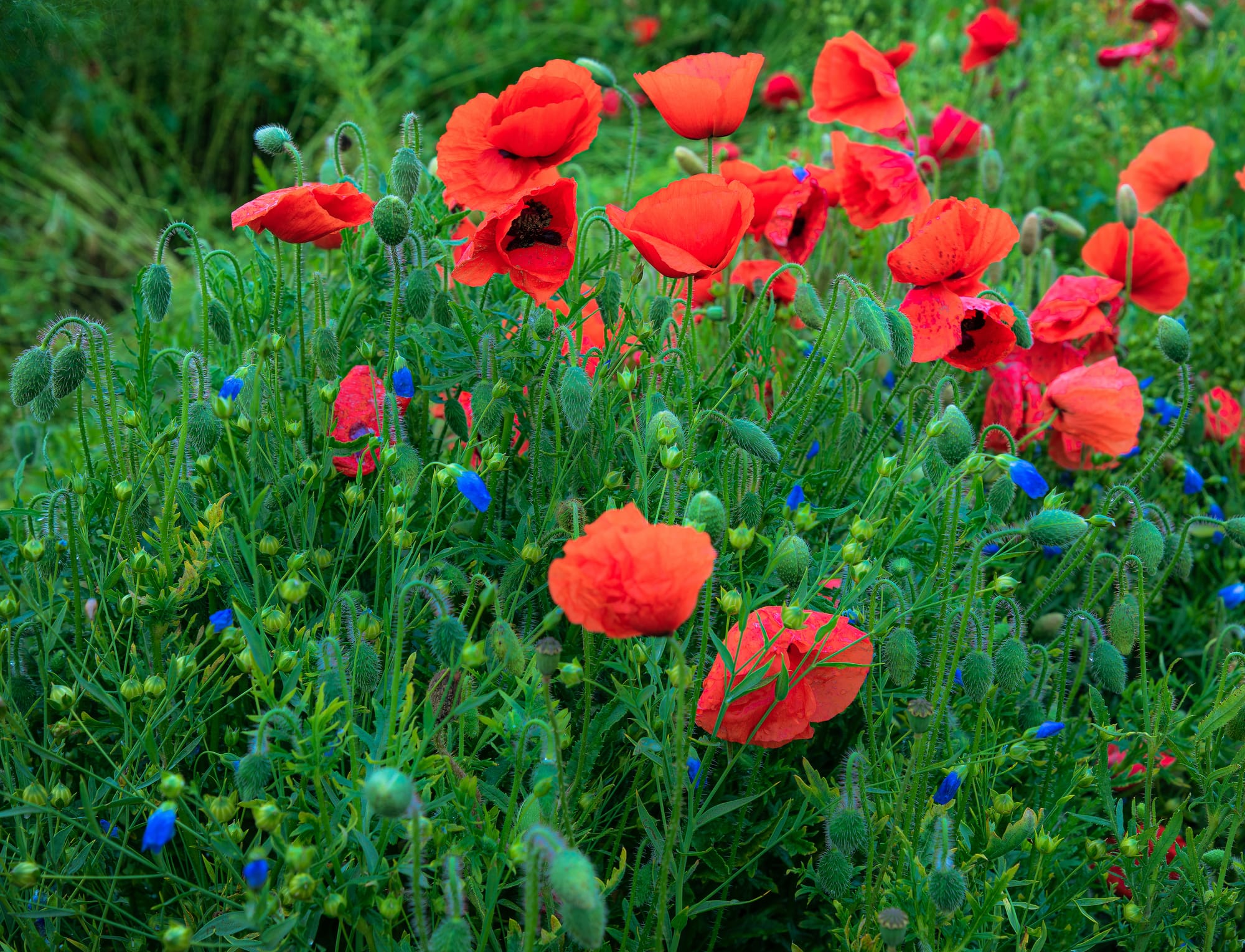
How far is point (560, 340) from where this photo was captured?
1.46 meters

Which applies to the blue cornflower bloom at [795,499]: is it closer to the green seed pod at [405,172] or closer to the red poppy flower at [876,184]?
the red poppy flower at [876,184]

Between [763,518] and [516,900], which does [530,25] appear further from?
[516,900]

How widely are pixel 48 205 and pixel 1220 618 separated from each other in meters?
4.68

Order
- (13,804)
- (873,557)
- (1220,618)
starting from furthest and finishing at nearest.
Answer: (1220,618) → (873,557) → (13,804)

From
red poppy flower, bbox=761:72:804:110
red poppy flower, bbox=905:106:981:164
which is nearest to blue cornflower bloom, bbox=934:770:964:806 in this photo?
red poppy flower, bbox=905:106:981:164

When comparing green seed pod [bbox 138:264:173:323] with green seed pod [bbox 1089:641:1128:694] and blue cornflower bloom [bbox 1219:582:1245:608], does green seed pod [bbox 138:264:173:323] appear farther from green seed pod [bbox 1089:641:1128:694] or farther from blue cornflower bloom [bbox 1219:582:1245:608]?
blue cornflower bloom [bbox 1219:582:1245:608]

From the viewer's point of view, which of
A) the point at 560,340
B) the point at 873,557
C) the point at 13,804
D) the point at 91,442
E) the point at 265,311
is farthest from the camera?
the point at 91,442

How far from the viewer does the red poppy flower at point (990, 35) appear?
3.02 metres

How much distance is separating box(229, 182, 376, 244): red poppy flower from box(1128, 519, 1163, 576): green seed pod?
117cm

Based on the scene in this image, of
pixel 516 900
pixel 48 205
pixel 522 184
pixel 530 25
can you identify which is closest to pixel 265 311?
pixel 522 184


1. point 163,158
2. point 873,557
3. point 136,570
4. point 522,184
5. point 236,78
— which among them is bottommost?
point 163,158

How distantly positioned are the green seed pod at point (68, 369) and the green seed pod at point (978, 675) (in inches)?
49.6

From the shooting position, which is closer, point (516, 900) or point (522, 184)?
point (516, 900)

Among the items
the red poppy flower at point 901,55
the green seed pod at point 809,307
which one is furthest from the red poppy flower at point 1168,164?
the green seed pod at point 809,307
